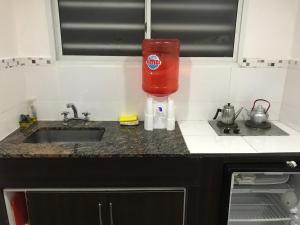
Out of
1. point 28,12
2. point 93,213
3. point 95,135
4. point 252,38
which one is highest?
point 28,12

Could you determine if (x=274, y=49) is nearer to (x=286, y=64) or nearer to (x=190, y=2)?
(x=286, y=64)

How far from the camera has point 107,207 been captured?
1.47m

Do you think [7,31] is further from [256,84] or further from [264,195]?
[264,195]

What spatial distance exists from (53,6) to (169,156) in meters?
1.37

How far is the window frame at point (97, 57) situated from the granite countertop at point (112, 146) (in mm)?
572

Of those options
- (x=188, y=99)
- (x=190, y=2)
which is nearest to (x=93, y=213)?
(x=188, y=99)


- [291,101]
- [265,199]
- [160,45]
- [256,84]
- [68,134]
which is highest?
[160,45]

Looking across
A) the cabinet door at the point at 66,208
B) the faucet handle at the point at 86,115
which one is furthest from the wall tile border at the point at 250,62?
the cabinet door at the point at 66,208

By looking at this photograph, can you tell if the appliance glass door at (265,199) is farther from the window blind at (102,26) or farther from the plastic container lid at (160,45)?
the window blind at (102,26)

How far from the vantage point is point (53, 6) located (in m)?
1.79

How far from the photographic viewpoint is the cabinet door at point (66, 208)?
1456 mm

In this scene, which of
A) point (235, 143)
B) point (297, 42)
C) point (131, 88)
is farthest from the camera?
point (131, 88)

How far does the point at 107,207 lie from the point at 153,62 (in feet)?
3.14

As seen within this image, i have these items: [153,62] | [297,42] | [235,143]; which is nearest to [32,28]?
[153,62]
